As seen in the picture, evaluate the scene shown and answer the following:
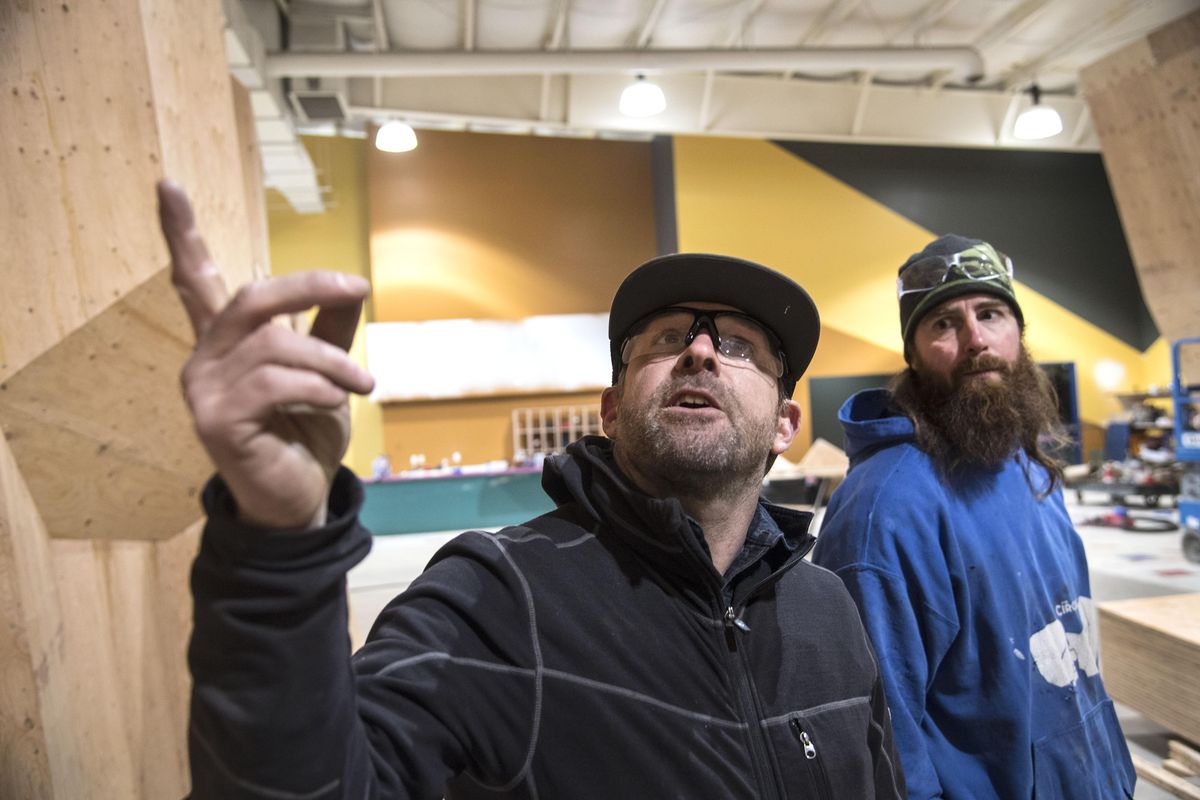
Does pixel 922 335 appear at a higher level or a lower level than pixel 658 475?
higher

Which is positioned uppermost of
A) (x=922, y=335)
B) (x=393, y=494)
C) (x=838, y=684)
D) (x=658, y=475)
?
(x=922, y=335)

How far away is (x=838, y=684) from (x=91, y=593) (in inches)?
73.3

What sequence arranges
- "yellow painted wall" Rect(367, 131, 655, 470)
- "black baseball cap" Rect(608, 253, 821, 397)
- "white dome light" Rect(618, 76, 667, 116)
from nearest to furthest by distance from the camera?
"black baseball cap" Rect(608, 253, 821, 397), "white dome light" Rect(618, 76, 667, 116), "yellow painted wall" Rect(367, 131, 655, 470)

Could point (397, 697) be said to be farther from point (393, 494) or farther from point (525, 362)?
point (525, 362)

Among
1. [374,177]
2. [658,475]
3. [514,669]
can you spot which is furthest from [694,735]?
[374,177]

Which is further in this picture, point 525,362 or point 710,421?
point 525,362

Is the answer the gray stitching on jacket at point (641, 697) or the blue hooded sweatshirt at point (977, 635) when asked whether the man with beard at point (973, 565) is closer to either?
the blue hooded sweatshirt at point (977, 635)

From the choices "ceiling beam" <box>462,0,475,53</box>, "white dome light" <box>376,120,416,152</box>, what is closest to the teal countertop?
"white dome light" <box>376,120,416,152</box>

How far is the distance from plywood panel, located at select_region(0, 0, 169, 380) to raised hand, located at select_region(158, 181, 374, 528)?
1346 millimetres

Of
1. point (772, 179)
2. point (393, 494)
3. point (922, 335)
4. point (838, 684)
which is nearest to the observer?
point (838, 684)

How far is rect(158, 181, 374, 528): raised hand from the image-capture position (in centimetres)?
62

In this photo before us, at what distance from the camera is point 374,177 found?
33.2 ft

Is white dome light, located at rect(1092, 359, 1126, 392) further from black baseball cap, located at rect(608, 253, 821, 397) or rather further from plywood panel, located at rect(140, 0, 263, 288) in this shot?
plywood panel, located at rect(140, 0, 263, 288)

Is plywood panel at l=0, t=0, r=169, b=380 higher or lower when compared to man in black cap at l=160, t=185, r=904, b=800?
higher
